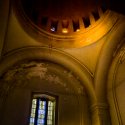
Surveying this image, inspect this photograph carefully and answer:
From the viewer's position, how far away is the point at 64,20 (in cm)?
940

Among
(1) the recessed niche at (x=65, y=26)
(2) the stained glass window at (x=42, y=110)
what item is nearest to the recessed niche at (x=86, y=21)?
(1) the recessed niche at (x=65, y=26)

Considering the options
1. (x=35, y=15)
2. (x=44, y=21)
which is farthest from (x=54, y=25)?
(x=35, y=15)

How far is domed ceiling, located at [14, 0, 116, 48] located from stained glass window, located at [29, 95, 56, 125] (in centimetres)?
273

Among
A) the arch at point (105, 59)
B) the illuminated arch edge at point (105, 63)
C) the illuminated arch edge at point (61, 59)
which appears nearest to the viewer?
the illuminated arch edge at point (105, 63)

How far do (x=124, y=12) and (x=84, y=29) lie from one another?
4.56 metres

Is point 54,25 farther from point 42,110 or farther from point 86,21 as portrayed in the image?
point 42,110

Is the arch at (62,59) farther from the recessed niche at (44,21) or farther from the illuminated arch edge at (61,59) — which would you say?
the recessed niche at (44,21)

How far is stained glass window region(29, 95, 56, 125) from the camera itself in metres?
8.24

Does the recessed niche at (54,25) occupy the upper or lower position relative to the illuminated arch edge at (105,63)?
upper

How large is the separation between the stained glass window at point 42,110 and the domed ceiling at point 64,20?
273 centimetres

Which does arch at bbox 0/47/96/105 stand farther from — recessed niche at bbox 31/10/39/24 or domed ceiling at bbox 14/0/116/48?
recessed niche at bbox 31/10/39/24

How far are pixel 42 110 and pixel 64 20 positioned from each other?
463 cm

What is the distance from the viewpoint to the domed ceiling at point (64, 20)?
8586 mm

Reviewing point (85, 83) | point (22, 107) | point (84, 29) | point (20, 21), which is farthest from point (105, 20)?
point (22, 107)
